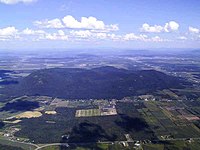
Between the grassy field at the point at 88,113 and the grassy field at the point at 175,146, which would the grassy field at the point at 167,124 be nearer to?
the grassy field at the point at 175,146

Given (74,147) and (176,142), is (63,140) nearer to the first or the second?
(74,147)

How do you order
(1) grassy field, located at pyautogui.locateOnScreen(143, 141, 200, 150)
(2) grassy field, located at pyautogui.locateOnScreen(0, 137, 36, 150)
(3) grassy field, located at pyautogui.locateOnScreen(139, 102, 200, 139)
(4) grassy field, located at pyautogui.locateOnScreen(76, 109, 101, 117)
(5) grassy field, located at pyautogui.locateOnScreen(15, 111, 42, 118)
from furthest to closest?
(4) grassy field, located at pyautogui.locateOnScreen(76, 109, 101, 117)
(5) grassy field, located at pyautogui.locateOnScreen(15, 111, 42, 118)
(3) grassy field, located at pyautogui.locateOnScreen(139, 102, 200, 139)
(2) grassy field, located at pyautogui.locateOnScreen(0, 137, 36, 150)
(1) grassy field, located at pyautogui.locateOnScreen(143, 141, 200, 150)

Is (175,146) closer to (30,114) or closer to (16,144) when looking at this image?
(16,144)

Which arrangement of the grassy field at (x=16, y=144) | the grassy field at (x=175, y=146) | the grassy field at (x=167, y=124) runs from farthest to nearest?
the grassy field at (x=167, y=124), the grassy field at (x=16, y=144), the grassy field at (x=175, y=146)

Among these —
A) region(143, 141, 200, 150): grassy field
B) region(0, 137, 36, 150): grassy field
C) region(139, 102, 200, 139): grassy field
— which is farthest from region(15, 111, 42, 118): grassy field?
region(143, 141, 200, 150): grassy field

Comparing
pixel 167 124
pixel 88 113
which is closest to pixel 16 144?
pixel 88 113

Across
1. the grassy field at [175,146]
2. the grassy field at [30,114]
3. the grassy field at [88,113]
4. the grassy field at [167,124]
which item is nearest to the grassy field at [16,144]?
the grassy field at [30,114]

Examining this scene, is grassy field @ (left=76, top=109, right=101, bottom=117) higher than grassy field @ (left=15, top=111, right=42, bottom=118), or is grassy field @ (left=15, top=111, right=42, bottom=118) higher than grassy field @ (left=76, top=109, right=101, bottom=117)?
grassy field @ (left=76, top=109, right=101, bottom=117)

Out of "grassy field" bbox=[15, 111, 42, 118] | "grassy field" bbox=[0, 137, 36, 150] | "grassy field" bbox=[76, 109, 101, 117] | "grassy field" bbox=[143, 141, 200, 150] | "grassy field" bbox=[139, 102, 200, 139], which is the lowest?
"grassy field" bbox=[15, 111, 42, 118]

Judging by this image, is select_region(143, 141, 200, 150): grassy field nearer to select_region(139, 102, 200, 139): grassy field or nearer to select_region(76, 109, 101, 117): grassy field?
select_region(139, 102, 200, 139): grassy field

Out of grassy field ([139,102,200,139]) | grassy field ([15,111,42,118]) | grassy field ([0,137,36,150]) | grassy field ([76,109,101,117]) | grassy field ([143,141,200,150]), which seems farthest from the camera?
grassy field ([76,109,101,117])

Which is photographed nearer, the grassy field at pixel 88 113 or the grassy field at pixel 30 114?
the grassy field at pixel 30 114
